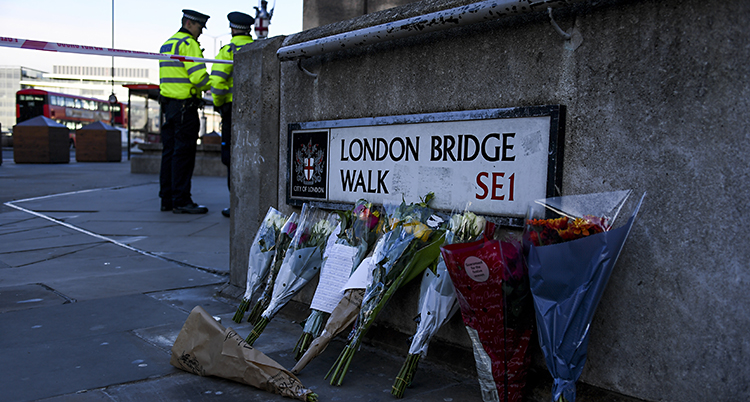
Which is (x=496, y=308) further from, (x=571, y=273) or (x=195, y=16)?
(x=195, y=16)

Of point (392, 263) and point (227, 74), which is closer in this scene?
point (392, 263)

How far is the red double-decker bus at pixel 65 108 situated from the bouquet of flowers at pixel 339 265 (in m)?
35.2

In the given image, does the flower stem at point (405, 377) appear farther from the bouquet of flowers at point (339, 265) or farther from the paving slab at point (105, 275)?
the paving slab at point (105, 275)

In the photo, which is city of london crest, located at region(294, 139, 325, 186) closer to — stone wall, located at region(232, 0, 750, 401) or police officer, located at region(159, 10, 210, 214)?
stone wall, located at region(232, 0, 750, 401)

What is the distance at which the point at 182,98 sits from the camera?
267 inches

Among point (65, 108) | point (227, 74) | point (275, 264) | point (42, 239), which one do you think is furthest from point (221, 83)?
point (65, 108)

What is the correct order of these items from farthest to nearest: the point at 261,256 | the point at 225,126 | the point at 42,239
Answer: the point at 225,126
the point at 42,239
the point at 261,256

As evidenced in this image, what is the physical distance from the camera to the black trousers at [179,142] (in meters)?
6.87

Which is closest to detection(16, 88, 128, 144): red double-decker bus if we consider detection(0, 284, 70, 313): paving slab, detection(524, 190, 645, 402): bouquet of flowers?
detection(0, 284, 70, 313): paving slab

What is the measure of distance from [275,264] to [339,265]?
0.58 m

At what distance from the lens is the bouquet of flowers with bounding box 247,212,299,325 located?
3.18 metres

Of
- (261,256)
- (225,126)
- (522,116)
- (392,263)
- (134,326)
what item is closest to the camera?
(522,116)

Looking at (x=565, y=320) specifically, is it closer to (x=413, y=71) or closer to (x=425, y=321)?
(x=425, y=321)

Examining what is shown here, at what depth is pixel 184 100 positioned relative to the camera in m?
6.82
